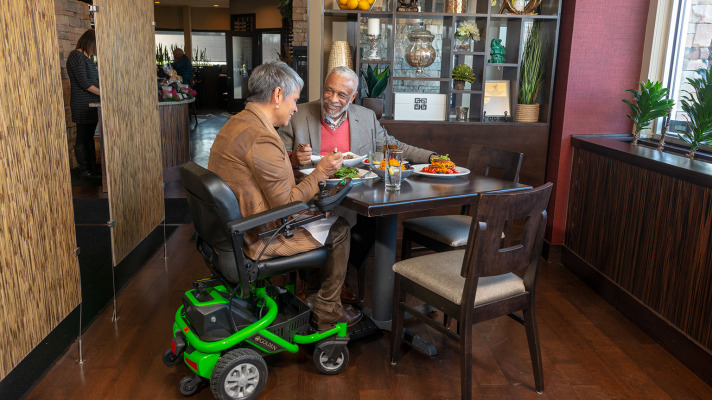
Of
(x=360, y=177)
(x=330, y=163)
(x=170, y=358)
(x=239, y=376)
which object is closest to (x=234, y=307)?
(x=239, y=376)

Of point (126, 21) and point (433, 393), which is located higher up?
point (126, 21)

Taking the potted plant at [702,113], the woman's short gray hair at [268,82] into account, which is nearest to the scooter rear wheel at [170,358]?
the woman's short gray hair at [268,82]

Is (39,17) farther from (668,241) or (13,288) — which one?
(668,241)

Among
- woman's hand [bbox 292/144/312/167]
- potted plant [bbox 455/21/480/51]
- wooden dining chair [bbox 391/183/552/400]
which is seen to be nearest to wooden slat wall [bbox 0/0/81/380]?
woman's hand [bbox 292/144/312/167]

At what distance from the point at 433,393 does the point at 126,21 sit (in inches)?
101

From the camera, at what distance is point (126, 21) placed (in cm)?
324

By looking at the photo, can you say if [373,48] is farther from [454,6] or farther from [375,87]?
[454,6]

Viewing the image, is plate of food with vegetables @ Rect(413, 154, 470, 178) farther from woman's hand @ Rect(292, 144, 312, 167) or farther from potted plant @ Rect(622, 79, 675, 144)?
potted plant @ Rect(622, 79, 675, 144)

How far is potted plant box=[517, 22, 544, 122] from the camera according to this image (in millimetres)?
4168

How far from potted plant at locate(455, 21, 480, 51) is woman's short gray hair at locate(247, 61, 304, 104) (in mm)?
2184

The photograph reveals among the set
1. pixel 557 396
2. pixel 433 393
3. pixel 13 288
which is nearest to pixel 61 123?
pixel 13 288

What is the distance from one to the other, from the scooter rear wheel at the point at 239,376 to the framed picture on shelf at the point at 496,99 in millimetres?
2795

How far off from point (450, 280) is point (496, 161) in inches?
45.7

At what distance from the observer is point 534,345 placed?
93.4 inches
